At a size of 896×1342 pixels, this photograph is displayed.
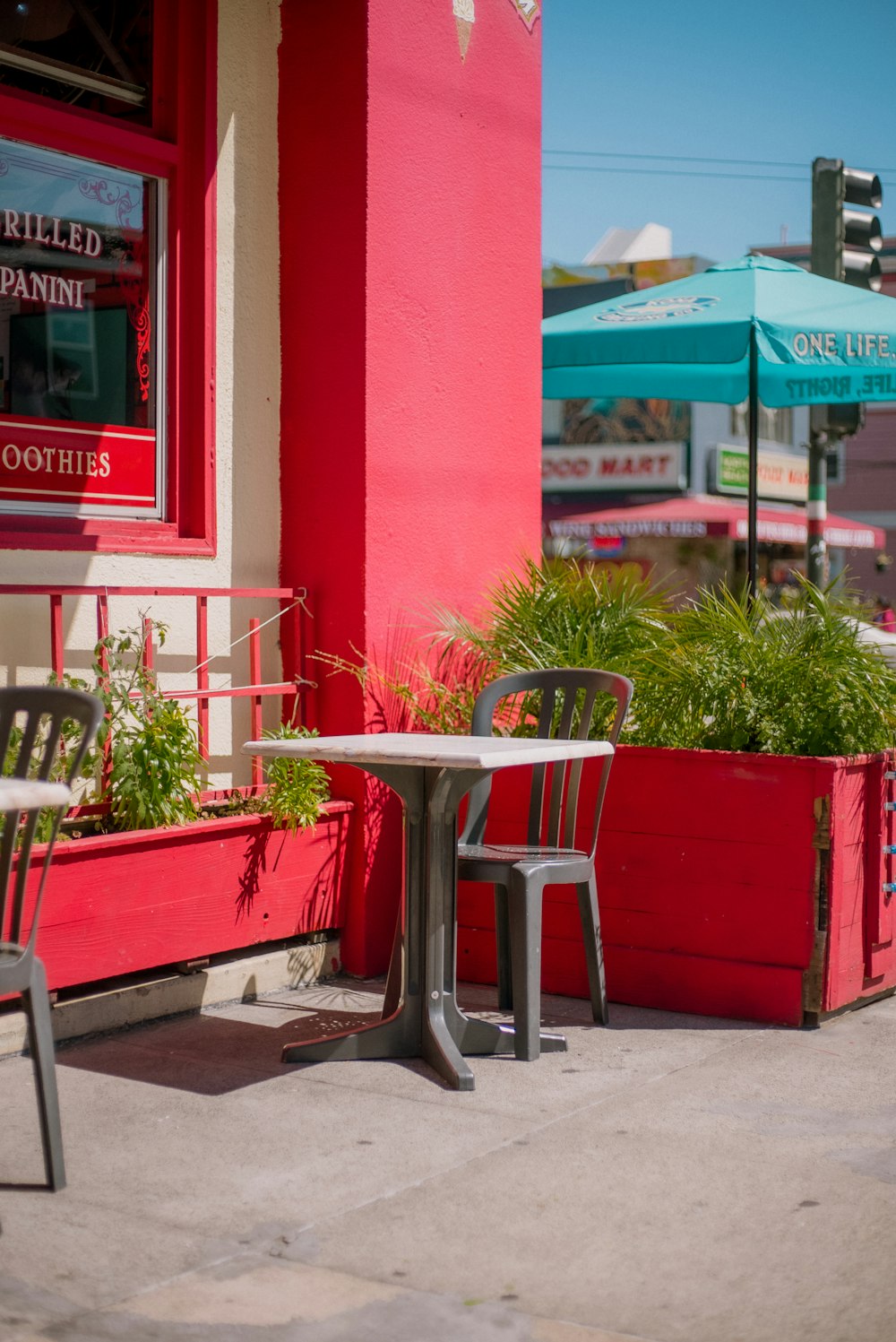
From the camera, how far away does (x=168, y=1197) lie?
11.7 ft

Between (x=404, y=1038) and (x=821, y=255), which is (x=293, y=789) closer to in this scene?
(x=404, y=1038)

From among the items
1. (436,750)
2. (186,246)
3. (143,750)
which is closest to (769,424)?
(186,246)

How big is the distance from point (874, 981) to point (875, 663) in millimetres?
1123

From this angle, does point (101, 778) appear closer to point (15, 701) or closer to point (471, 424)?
point (15, 701)

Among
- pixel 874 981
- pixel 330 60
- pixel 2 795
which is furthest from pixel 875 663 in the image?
pixel 2 795

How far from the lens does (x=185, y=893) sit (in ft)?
16.8

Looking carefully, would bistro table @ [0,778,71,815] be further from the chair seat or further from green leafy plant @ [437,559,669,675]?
green leafy plant @ [437,559,669,675]

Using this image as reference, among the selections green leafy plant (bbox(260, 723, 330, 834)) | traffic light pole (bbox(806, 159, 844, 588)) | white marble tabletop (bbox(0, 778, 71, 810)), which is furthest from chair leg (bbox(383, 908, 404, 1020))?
traffic light pole (bbox(806, 159, 844, 588))

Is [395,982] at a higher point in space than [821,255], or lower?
lower

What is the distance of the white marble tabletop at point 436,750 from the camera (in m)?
4.15

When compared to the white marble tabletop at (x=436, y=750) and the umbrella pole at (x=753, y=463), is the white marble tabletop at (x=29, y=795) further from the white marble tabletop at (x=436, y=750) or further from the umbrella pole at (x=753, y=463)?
A: the umbrella pole at (x=753, y=463)

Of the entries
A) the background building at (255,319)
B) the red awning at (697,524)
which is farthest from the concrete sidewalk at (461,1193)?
the red awning at (697,524)

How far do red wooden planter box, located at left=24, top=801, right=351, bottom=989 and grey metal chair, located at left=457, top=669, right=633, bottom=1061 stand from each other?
65 cm

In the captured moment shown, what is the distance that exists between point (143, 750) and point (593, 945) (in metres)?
1.60
